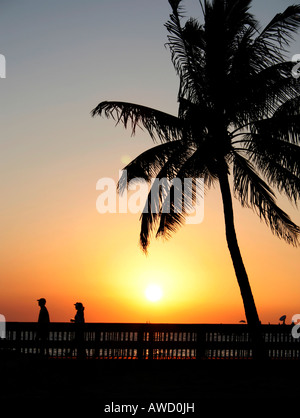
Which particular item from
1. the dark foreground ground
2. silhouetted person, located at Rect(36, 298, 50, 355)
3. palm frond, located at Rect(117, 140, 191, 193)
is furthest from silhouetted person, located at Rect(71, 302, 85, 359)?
palm frond, located at Rect(117, 140, 191, 193)

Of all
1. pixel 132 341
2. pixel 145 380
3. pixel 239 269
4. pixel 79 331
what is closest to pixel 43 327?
pixel 79 331

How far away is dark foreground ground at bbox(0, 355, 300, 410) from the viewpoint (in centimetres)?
1407

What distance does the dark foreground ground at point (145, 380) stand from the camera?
14.1 meters

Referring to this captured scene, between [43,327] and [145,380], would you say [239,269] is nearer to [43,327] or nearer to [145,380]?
[145,380]

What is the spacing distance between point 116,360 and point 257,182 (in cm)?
688

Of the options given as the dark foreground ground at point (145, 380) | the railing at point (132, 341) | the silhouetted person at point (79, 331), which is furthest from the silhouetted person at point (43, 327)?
the silhouetted person at point (79, 331)

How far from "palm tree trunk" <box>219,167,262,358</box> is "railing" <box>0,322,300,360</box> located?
125 cm

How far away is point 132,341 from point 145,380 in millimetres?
3737

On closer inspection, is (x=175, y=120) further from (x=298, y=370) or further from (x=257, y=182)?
(x=298, y=370)

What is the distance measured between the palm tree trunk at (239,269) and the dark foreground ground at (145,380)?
0.96 meters

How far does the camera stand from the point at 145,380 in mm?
17234
